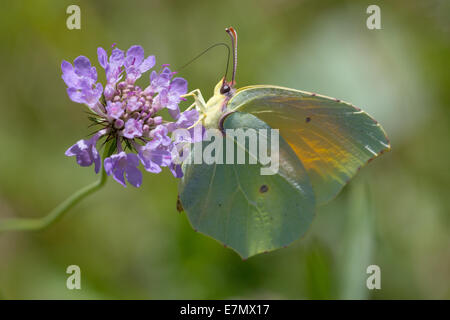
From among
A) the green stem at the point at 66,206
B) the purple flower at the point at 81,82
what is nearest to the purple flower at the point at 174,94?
the purple flower at the point at 81,82

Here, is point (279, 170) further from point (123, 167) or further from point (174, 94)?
point (123, 167)

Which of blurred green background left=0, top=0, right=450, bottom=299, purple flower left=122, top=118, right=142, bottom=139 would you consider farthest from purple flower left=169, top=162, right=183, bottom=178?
blurred green background left=0, top=0, right=450, bottom=299

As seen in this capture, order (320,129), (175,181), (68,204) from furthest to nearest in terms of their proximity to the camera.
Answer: (175,181) → (320,129) → (68,204)

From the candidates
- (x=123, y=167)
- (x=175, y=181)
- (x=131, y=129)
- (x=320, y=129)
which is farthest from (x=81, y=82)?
(x=175, y=181)

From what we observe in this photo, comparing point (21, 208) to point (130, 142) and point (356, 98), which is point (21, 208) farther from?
point (356, 98)

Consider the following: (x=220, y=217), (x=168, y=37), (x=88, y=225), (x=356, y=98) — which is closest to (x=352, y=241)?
(x=220, y=217)

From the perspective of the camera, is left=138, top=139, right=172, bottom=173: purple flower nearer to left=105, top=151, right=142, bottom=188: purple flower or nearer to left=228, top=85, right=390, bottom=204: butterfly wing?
left=105, top=151, right=142, bottom=188: purple flower

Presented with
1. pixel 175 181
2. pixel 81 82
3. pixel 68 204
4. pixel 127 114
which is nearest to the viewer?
pixel 81 82
